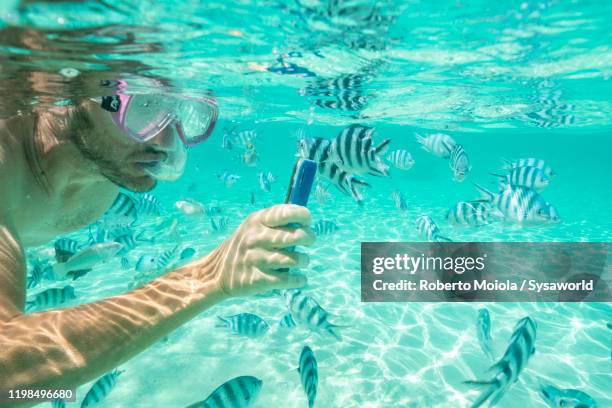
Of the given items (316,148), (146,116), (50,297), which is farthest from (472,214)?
(50,297)

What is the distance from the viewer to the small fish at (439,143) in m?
8.20

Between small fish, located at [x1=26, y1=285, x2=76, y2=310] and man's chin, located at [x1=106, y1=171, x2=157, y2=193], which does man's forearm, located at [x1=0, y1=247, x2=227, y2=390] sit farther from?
small fish, located at [x1=26, y1=285, x2=76, y2=310]

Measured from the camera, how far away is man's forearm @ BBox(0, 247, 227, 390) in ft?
5.58

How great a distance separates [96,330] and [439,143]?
7952 millimetres

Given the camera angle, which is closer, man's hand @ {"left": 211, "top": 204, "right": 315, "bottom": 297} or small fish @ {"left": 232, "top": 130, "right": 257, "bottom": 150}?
man's hand @ {"left": 211, "top": 204, "right": 315, "bottom": 297}

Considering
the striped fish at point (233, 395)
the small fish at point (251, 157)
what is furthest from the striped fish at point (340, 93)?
the striped fish at point (233, 395)

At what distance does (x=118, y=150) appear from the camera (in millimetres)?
3441

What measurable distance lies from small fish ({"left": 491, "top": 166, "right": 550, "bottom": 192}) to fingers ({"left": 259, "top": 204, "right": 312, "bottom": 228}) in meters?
6.68

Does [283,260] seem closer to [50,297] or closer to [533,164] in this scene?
[50,297]

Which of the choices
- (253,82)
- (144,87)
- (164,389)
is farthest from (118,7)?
(253,82)

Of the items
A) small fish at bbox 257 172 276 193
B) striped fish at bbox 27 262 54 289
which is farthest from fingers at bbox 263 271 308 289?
small fish at bbox 257 172 276 193

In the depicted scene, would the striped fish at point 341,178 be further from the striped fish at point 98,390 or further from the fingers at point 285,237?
the striped fish at point 98,390

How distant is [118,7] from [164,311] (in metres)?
3.91

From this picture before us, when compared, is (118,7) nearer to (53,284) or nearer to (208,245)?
(53,284)
